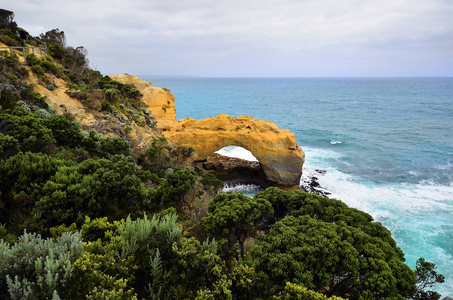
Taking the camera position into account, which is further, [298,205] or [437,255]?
[437,255]

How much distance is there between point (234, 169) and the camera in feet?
95.6

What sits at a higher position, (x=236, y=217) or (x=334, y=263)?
(x=236, y=217)

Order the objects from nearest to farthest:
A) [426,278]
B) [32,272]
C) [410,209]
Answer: [32,272] → [426,278] → [410,209]

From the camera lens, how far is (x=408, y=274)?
724cm

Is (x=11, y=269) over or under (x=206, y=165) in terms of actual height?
over

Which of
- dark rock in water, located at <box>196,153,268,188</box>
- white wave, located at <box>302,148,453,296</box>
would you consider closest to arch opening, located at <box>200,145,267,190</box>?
dark rock in water, located at <box>196,153,268,188</box>

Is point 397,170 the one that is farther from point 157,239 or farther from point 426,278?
point 157,239

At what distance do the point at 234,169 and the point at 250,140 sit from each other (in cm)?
456

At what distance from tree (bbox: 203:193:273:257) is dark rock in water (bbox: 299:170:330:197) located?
645 inches

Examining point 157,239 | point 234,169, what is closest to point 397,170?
point 234,169

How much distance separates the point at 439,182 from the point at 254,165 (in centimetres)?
1948

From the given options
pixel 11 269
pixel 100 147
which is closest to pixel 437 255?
pixel 11 269

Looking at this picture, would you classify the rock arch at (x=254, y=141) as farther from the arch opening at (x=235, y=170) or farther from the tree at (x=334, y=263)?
the tree at (x=334, y=263)

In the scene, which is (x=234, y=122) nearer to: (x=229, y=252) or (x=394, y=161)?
(x=229, y=252)
